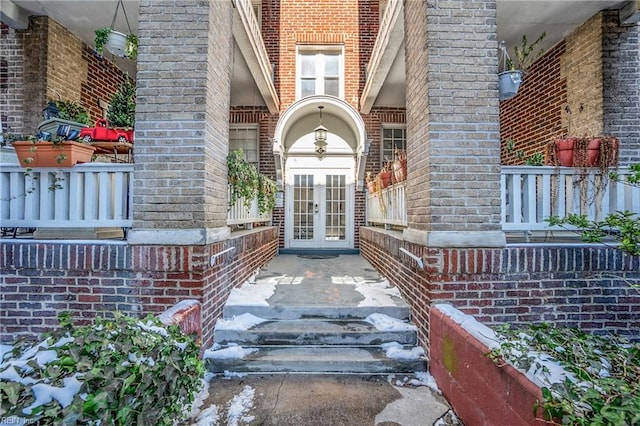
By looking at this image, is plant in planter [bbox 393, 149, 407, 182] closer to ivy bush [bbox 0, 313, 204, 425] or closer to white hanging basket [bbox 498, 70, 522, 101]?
white hanging basket [bbox 498, 70, 522, 101]

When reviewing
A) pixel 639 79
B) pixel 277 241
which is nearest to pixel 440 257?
pixel 639 79

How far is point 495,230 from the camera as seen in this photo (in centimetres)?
289

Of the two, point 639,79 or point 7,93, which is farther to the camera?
point 7,93

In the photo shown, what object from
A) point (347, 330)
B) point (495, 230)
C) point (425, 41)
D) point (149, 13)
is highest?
point (149, 13)

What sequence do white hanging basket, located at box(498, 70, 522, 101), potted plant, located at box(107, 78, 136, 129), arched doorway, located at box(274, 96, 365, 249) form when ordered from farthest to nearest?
arched doorway, located at box(274, 96, 365, 249) < potted plant, located at box(107, 78, 136, 129) < white hanging basket, located at box(498, 70, 522, 101)

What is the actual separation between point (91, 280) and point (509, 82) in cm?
441

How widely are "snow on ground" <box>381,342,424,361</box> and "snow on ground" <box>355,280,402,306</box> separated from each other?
49cm

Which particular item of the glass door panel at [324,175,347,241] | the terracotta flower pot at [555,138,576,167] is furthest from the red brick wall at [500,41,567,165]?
the glass door panel at [324,175,347,241]

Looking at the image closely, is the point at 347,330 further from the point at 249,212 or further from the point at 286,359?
the point at 249,212

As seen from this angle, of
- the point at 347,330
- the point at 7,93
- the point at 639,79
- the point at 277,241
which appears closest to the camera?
the point at 347,330

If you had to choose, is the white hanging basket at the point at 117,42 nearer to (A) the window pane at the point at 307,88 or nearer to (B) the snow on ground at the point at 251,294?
(B) the snow on ground at the point at 251,294

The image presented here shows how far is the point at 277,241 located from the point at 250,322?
4757 mm

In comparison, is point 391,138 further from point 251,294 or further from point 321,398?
point 321,398

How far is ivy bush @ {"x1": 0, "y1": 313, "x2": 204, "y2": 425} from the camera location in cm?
124
